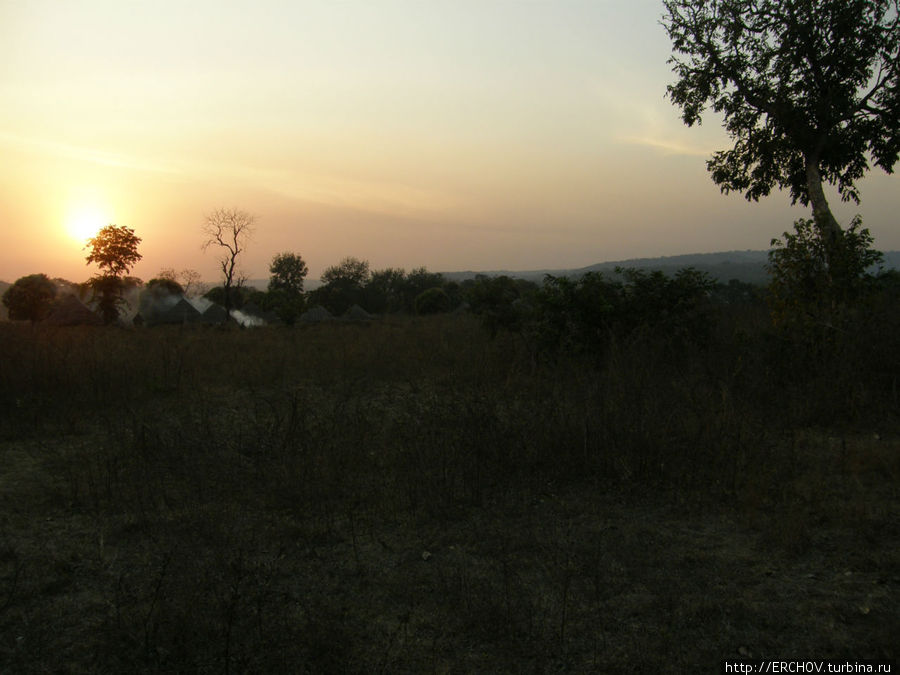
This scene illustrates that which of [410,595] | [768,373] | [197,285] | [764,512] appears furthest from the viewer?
[197,285]

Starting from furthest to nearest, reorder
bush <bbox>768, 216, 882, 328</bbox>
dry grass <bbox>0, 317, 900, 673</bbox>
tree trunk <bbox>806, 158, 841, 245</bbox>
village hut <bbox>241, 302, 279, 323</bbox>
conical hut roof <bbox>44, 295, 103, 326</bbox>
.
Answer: village hut <bbox>241, 302, 279, 323</bbox> < conical hut roof <bbox>44, 295, 103, 326</bbox> < tree trunk <bbox>806, 158, 841, 245</bbox> < bush <bbox>768, 216, 882, 328</bbox> < dry grass <bbox>0, 317, 900, 673</bbox>

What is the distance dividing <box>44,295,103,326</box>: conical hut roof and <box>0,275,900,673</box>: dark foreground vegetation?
24089 millimetres

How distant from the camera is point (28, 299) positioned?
35219 millimetres

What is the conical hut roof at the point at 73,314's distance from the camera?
29.4m

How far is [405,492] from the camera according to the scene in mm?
4773

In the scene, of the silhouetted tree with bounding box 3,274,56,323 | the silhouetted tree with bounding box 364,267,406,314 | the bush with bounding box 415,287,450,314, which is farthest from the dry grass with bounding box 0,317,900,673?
the silhouetted tree with bounding box 364,267,406,314

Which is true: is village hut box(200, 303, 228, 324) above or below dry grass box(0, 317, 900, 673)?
above

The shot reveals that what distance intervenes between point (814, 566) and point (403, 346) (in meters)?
10.4

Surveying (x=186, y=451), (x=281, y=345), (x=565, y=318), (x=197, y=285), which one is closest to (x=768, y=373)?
(x=565, y=318)

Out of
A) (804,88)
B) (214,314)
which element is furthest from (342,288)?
(804,88)

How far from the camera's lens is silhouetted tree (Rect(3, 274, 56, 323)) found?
34.9 m

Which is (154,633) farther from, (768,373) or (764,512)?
(768,373)

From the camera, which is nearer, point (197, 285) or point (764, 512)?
point (764, 512)

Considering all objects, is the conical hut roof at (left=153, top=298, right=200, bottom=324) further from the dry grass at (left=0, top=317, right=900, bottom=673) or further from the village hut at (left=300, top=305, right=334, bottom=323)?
the dry grass at (left=0, top=317, right=900, bottom=673)
